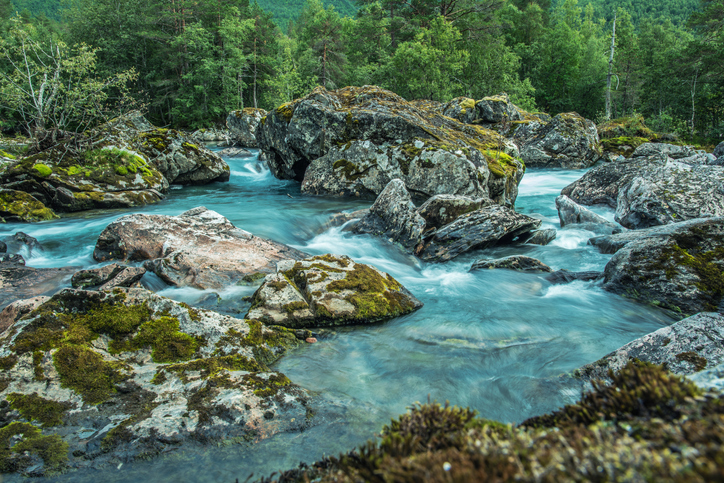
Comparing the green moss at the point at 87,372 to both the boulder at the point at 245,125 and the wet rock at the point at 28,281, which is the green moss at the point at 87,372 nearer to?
the wet rock at the point at 28,281

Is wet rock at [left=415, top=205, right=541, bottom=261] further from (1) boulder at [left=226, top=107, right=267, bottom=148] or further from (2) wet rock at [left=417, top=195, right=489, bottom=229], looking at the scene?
(1) boulder at [left=226, top=107, right=267, bottom=148]

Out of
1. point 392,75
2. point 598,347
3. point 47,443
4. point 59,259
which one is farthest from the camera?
point 392,75

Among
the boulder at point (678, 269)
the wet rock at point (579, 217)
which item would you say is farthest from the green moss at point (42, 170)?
the wet rock at point (579, 217)

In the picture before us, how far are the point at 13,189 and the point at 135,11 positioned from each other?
44.7 meters

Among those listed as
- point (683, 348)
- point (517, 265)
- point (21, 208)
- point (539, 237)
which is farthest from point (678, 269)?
point (21, 208)

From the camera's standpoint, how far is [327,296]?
630 cm

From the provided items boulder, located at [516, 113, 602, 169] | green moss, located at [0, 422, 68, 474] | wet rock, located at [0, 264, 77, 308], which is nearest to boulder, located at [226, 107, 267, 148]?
boulder, located at [516, 113, 602, 169]

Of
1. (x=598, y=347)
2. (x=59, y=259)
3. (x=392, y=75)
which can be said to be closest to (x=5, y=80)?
(x=59, y=259)

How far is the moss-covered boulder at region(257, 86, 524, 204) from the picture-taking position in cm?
1377

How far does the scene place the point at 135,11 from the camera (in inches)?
1779

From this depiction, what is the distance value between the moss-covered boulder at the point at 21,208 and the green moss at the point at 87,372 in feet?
35.4

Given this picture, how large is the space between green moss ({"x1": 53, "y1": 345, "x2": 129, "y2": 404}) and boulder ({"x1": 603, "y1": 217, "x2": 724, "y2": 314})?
27.8 ft

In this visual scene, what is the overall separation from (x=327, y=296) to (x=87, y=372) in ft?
11.0

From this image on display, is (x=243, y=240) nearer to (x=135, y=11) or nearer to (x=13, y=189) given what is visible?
(x=13, y=189)
